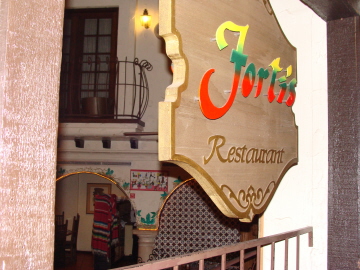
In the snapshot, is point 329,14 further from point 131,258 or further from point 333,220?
point 131,258

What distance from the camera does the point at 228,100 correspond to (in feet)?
4.86

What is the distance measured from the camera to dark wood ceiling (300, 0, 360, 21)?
2072 millimetres

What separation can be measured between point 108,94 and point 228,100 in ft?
20.7

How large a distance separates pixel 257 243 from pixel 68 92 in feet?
21.1

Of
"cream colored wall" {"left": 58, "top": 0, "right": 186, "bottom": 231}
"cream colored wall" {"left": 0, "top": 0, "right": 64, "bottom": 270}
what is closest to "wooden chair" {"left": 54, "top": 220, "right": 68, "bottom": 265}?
"cream colored wall" {"left": 58, "top": 0, "right": 186, "bottom": 231}

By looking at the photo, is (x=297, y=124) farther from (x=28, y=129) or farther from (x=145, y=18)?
(x=145, y=18)

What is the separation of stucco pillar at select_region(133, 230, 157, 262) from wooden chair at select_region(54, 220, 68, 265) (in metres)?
2.70

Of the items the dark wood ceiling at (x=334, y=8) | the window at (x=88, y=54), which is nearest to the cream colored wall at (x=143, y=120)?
the window at (x=88, y=54)

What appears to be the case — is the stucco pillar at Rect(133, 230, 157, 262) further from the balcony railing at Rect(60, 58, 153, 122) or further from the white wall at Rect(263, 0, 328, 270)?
the white wall at Rect(263, 0, 328, 270)

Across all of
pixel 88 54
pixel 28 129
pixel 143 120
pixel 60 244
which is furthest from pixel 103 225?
pixel 28 129

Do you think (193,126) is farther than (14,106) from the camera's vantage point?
Yes

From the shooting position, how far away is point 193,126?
1293mm

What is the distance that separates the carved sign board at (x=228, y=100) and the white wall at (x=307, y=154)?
325mm

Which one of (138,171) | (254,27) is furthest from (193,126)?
(138,171)
